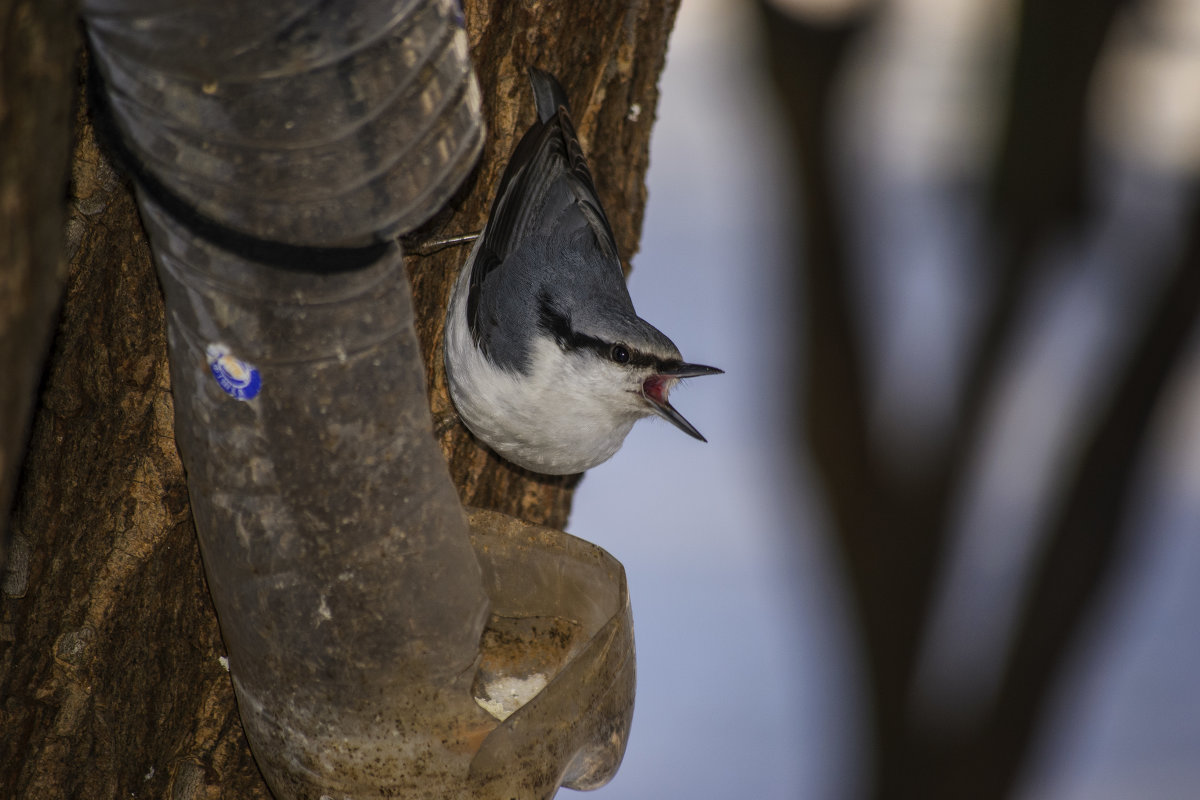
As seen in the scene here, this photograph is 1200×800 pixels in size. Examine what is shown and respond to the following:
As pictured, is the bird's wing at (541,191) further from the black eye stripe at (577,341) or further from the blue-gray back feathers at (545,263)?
the black eye stripe at (577,341)

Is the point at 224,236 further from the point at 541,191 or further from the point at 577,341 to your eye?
the point at 541,191

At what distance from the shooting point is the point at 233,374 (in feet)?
4.84

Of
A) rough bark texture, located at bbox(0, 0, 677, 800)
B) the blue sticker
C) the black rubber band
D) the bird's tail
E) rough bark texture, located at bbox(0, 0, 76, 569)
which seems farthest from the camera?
the bird's tail

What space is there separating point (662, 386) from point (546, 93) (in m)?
0.77

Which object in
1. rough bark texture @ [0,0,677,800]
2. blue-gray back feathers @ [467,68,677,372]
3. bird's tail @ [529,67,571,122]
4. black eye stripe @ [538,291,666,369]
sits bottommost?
rough bark texture @ [0,0,677,800]

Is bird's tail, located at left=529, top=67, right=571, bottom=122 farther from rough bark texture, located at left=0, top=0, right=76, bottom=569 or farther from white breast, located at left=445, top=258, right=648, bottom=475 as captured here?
rough bark texture, located at left=0, top=0, right=76, bottom=569

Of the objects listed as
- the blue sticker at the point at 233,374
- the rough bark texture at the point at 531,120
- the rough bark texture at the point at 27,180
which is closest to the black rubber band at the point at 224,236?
the blue sticker at the point at 233,374

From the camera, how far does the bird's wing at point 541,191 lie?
2473 mm

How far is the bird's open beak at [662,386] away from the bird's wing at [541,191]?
343 millimetres

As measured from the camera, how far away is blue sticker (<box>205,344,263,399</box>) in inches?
57.6

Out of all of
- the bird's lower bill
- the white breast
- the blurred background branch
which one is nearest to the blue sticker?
the white breast

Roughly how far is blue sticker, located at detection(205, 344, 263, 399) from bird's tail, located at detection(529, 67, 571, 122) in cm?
128

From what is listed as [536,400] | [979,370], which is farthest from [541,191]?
[979,370]

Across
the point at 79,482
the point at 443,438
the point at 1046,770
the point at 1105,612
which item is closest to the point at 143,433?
the point at 79,482
